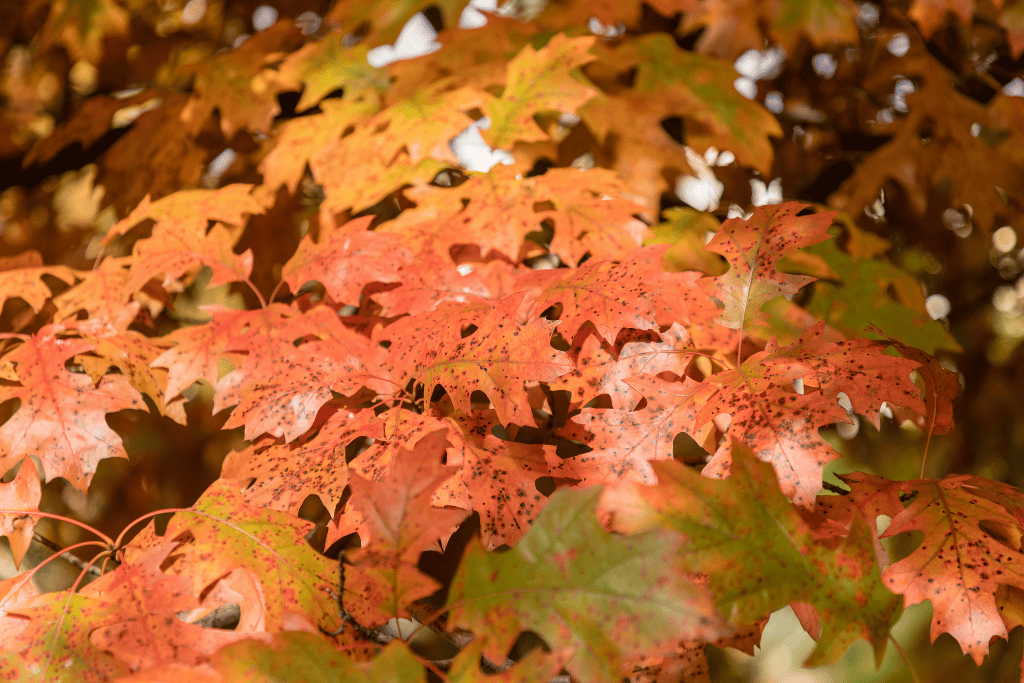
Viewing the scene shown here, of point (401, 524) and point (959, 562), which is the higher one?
point (401, 524)

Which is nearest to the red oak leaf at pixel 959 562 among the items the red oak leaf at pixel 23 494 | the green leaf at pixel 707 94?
the green leaf at pixel 707 94

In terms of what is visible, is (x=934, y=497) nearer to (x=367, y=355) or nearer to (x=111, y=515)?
(x=367, y=355)

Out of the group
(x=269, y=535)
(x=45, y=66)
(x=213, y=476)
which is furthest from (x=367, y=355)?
(x=45, y=66)

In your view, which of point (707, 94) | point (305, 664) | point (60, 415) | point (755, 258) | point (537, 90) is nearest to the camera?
point (305, 664)

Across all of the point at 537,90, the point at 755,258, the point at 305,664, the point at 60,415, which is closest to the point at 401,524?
the point at 305,664

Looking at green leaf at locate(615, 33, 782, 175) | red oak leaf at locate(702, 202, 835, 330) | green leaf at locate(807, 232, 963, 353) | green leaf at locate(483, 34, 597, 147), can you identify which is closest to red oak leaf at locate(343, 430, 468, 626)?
red oak leaf at locate(702, 202, 835, 330)

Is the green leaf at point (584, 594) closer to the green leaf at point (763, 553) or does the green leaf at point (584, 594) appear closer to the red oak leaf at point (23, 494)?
the green leaf at point (763, 553)

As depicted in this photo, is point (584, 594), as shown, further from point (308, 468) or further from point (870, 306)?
point (870, 306)
